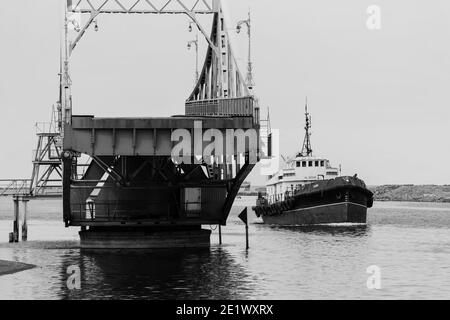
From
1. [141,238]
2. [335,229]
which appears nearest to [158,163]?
[141,238]

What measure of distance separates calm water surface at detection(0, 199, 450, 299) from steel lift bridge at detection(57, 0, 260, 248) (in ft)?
6.10

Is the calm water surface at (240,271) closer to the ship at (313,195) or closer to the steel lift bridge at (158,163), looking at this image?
the steel lift bridge at (158,163)

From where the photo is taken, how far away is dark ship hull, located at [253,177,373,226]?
84.9 meters

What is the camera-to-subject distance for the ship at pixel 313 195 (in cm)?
8538

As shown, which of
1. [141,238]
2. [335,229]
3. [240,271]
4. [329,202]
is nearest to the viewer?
[240,271]

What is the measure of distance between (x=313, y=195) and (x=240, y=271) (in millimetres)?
43677

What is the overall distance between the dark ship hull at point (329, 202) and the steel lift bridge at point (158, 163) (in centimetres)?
2636

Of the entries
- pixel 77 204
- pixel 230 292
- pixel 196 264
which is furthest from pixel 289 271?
pixel 77 204

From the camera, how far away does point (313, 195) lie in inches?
3398

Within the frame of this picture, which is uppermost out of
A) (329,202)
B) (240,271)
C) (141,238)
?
(329,202)

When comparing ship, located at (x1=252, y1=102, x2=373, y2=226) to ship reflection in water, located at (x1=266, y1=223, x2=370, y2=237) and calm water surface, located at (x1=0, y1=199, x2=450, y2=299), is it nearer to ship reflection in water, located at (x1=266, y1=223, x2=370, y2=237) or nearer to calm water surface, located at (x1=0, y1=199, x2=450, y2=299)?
ship reflection in water, located at (x1=266, y1=223, x2=370, y2=237)

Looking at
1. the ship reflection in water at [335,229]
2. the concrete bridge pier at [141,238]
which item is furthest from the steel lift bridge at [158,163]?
the ship reflection in water at [335,229]

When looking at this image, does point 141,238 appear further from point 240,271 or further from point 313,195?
point 313,195
